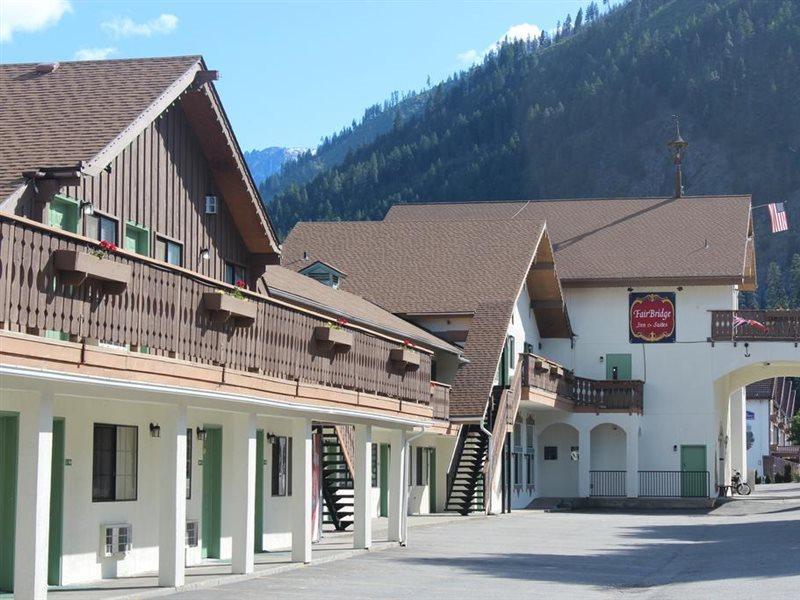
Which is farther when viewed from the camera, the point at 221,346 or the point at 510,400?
the point at 510,400

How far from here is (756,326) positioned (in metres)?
52.6

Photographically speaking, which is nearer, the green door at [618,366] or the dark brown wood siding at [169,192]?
the dark brown wood siding at [169,192]

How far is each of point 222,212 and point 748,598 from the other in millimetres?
11655

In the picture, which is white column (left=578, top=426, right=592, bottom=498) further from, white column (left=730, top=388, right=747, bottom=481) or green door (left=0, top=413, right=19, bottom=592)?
green door (left=0, top=413, right=19, bottom=592)

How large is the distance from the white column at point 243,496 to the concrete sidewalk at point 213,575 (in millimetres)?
266

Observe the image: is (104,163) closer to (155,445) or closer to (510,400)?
(155,445)


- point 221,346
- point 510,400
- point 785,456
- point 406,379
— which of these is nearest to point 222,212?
point 406,379

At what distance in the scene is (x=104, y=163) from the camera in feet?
63.2

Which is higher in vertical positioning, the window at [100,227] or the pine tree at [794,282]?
the pine tree at [794,282]

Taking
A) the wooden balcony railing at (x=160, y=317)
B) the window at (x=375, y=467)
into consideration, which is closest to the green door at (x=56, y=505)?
the wooden balcony railing at (x=160, y=317)

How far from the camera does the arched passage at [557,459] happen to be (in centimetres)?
5412

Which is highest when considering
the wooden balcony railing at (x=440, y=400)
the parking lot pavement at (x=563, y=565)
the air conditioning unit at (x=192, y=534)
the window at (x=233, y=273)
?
the window at (x=233, y=273)

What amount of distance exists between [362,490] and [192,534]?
4233 millimetres

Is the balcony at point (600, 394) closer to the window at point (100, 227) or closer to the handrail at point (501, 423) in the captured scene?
the handrail at point (501, 423)
